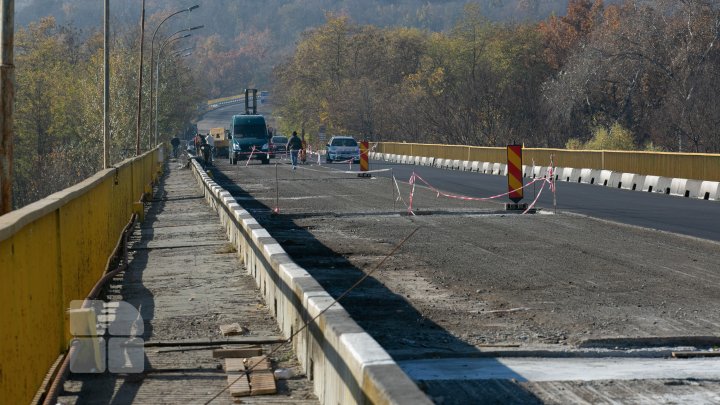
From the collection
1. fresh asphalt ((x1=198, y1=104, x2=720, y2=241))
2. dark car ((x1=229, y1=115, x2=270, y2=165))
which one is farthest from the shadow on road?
dark car ((x1=229, y1=115, x2=270, y2=165))

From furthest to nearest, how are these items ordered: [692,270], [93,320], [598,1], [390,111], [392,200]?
[598,1] < [390,111] < [392,200] < [692,270] < [93,320]

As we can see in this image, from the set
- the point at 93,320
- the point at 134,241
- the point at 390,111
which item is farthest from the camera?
the point at 390,111

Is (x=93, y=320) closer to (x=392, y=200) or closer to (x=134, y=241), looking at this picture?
(x=134, y=241)

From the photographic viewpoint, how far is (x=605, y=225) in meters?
22.0

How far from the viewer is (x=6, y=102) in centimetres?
1152

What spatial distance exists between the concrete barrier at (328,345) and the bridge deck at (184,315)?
0.70ft

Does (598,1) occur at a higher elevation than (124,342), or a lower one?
higher

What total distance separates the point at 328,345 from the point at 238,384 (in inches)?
42.8

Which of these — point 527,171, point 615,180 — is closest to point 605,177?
point 615,180

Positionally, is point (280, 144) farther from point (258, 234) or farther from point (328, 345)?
point (328, 345)

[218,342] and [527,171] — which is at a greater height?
[218,342]

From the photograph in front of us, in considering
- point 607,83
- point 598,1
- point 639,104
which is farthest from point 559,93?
point 598,1

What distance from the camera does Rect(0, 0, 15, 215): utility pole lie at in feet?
36.9

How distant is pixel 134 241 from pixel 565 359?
13.6m
